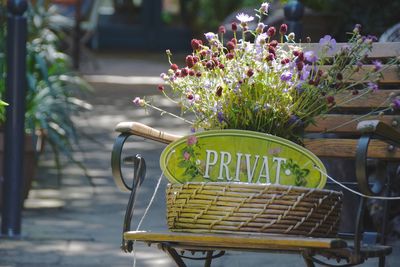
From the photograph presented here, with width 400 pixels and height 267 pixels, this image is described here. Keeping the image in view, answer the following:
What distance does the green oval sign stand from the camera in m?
3.31

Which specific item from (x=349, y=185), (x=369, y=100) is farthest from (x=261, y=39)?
(x=349, y=185)

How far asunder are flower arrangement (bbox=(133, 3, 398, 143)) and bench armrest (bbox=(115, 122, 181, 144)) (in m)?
0.08

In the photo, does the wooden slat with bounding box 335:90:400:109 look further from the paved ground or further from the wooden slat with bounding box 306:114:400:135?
the paved ground

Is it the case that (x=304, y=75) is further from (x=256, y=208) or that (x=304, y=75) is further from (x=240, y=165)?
(x=256, y=208)

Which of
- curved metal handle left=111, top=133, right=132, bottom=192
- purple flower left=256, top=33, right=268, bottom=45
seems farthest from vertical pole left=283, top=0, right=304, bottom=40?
curved metal handle left=111, top=133, right=132, bottom=192

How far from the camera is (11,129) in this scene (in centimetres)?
527

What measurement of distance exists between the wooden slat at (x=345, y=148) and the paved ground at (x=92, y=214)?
109cm

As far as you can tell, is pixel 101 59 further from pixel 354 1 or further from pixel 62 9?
pixel 354 1

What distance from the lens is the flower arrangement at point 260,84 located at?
337cm

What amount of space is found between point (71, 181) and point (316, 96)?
12.0ft

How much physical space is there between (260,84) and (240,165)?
253 millimetres

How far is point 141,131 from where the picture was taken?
3520 mm

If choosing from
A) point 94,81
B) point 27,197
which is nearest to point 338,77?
point 27,197

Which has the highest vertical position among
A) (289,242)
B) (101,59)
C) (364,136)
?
(364,136)
